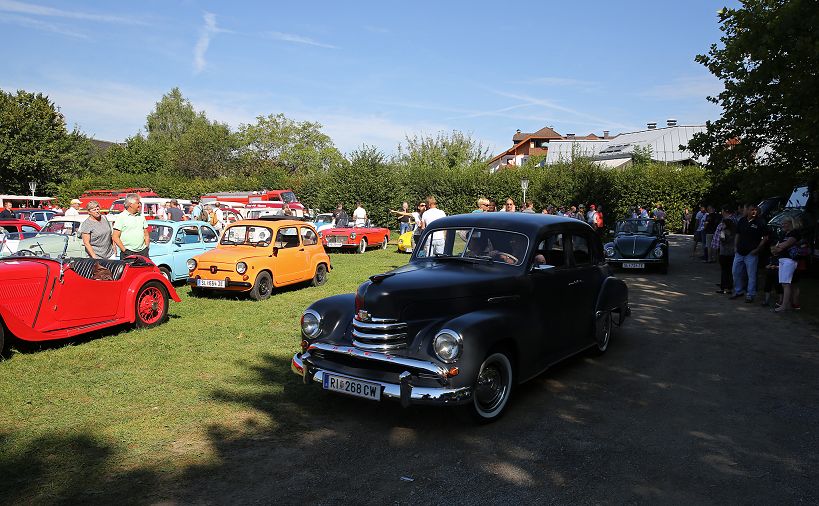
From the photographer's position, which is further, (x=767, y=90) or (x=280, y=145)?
(x=280, y=145)

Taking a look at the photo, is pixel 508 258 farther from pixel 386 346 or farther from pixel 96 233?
pixel 96 233

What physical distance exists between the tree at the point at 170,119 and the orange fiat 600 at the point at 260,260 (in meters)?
76.9

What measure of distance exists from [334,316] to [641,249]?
1332cm

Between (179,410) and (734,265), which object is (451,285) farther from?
(734,265)

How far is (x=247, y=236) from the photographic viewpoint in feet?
41.4

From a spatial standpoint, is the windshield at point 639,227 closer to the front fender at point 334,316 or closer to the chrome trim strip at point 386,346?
the front fender at point 334,316

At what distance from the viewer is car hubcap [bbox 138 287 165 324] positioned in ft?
29.1

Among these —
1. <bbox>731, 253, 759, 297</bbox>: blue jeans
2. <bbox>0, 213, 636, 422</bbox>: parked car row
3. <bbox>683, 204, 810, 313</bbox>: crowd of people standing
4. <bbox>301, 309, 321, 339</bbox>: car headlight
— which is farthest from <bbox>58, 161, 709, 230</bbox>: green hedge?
<bbox>301, 309, 321, 339</bbox>: car headlight

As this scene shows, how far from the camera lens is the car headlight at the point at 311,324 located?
18.9 ft

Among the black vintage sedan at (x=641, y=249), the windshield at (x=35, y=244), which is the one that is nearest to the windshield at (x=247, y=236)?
the windshield at (x=35, y=244)

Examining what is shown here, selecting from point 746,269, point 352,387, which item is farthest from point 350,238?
point 352,387

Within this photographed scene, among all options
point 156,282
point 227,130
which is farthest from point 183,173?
point 156,282

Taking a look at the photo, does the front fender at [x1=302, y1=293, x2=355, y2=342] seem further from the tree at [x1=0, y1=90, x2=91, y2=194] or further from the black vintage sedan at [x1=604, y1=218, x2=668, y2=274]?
the tree at [x1=0, y1=90, x2=91, y2=194]

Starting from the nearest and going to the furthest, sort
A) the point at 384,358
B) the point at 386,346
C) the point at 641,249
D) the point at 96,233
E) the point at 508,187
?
the point at 384,358, the point at 386,346, the point at 96,233, the point at 641,249, the point at 508,187
